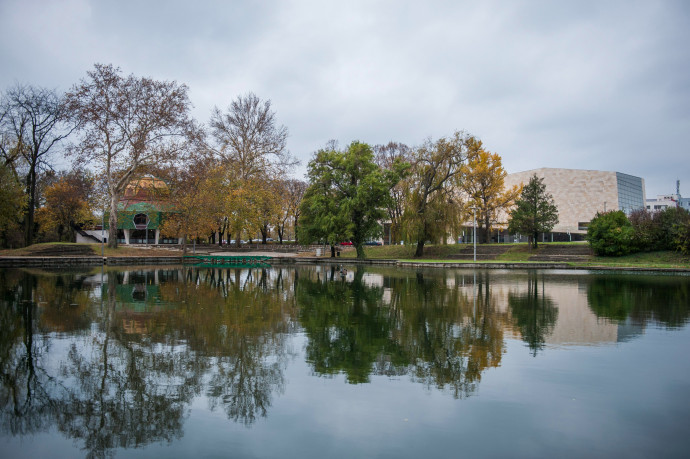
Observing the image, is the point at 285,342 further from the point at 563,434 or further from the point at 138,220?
the point at 138,220

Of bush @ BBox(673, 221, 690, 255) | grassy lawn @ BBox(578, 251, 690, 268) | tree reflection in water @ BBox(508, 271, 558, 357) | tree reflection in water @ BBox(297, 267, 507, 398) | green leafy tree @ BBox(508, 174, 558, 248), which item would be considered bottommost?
tree reflection in water @ BBox(508, 271, 558, 357)

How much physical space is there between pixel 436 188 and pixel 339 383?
38.6 metres

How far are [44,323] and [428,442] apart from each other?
8.87 meters

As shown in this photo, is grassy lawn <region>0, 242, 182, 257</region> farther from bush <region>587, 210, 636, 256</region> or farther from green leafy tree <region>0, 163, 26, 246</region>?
bush <region>587, 210, 636, 256</region>

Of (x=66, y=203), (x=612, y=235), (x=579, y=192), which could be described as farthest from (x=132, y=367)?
(x=579, y=192)

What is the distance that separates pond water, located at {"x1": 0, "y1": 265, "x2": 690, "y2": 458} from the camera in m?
4.36

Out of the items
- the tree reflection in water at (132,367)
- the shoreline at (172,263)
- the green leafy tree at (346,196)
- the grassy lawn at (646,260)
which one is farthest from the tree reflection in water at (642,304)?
the green leafy tree at (346,196)

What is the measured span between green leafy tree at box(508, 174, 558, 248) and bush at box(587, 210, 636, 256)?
198 inches

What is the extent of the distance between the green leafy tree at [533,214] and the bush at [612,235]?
5.02 meters

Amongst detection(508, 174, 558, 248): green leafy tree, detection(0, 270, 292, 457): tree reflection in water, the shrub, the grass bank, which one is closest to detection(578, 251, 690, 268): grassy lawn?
the grass bank

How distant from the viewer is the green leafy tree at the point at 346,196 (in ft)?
138

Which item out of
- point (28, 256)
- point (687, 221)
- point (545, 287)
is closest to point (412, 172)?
point (687, 221)

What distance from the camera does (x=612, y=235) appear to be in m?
38.9

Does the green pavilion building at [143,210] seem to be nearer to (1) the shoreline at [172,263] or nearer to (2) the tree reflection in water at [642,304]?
(1) the shoreline at [172,263]
